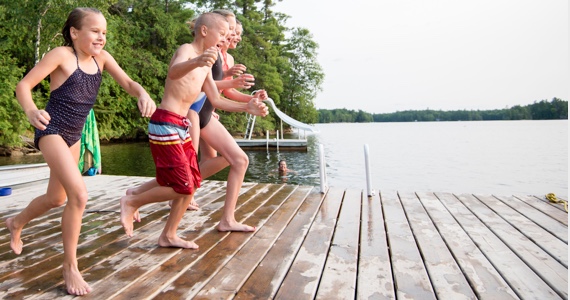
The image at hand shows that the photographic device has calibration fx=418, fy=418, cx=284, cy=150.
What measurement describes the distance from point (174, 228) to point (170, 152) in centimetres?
60

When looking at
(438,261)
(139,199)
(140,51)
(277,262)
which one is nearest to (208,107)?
(139,199)

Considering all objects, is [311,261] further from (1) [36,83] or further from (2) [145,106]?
(1) [36,83]

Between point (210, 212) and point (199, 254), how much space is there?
1.35 meters

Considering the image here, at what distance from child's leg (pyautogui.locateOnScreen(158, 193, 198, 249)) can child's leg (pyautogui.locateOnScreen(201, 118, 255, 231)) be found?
501mm

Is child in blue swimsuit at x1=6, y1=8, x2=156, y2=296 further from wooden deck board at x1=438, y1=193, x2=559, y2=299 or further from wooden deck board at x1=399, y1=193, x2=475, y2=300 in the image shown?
wooden deck board at x1=438, y1=193, x2=559, y2=299

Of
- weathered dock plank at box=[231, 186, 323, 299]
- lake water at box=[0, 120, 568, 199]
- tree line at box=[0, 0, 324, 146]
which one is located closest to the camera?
weathered dock plank at box=[231, 186, 323, 299]

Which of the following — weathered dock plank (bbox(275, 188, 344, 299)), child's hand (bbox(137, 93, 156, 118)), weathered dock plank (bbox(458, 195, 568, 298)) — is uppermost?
child's hand (bbox(137, 93, 156, 118))

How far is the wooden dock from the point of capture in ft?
7.66

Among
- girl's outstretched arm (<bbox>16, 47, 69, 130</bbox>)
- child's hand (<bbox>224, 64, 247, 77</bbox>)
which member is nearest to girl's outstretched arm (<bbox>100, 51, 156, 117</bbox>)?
girl's outstretched arm (<bbox>16, 47, 69, 130</bbox>)

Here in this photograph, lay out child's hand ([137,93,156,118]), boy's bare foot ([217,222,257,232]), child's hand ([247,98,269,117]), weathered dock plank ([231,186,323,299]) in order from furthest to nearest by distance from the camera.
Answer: boy's bare foot ([217,222,257,232]) → child's hand ([247,98,269,117]) → child's hand ([137,93,156,118]) → weathered dock plank ([231,186,323,299])

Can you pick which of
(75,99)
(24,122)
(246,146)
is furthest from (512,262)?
(246,146)

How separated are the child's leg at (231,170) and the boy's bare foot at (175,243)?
19.1 inches

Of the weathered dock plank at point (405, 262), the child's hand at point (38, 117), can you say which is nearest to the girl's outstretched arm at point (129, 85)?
the child's hand at point (38, 117)

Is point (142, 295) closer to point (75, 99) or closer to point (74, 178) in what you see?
point (74, 178)
